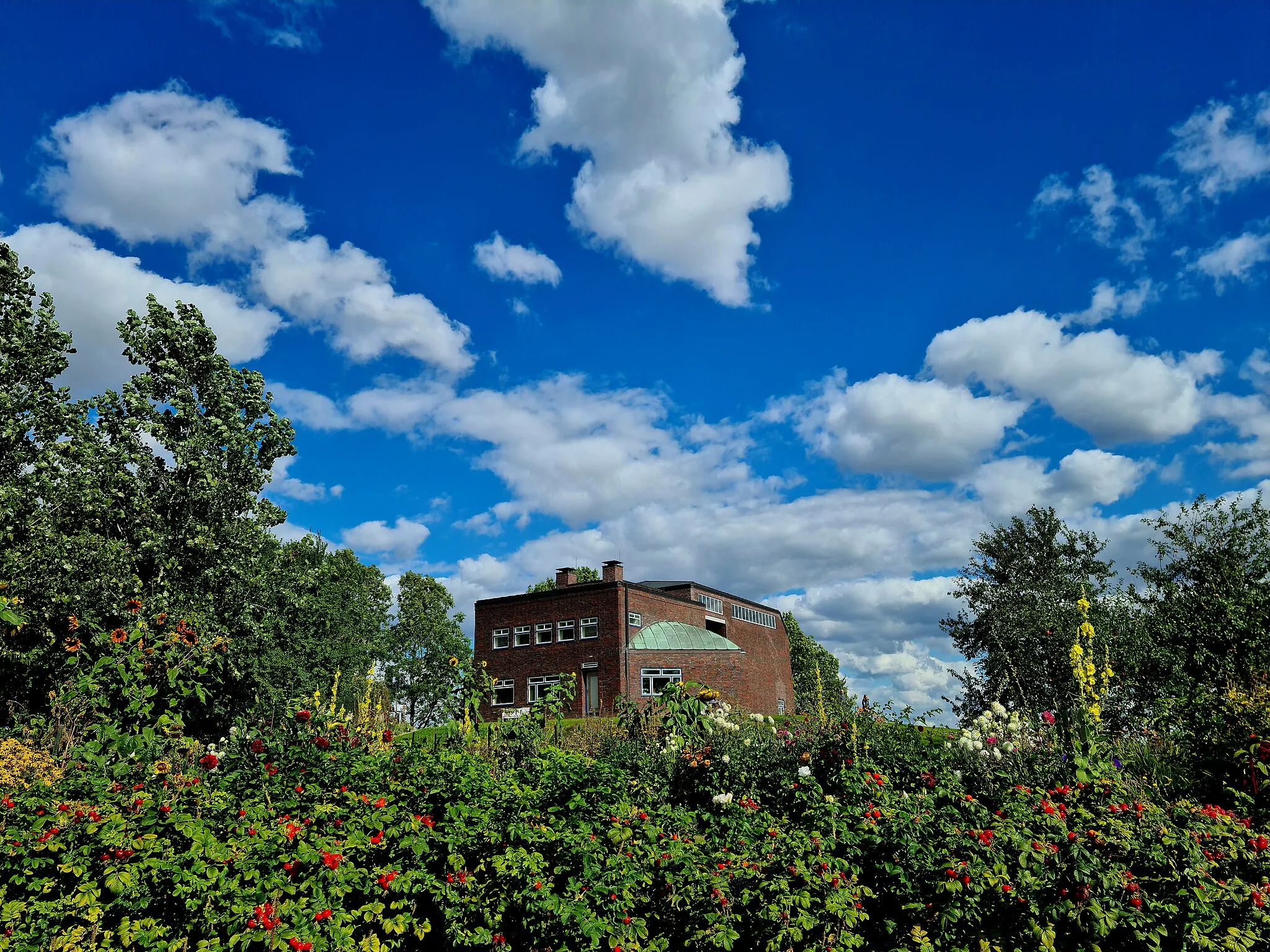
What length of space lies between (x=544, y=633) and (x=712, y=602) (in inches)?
501

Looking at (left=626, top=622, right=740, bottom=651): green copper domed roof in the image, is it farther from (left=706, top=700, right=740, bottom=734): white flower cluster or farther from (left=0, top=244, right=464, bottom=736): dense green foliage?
(left=706, top=700, right=740, bottom=734): white flower cluster

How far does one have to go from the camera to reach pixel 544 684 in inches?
1663

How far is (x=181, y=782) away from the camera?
6039 mm

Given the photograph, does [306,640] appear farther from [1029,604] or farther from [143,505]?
[1029,604]

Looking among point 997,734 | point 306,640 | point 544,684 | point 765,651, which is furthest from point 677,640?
point 997,734

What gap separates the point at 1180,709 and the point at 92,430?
24.9 m

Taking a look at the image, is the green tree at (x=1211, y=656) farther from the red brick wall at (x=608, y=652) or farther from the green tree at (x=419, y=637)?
the green tree at (x=419, y=637)

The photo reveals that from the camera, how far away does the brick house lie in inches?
1594

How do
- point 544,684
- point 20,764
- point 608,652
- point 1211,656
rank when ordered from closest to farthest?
point 20,764, point 1211,656, point 608,652, point 544,684

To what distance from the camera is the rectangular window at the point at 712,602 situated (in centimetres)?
5031

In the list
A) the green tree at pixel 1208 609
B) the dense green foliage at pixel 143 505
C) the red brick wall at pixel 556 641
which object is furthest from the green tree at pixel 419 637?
the green tree at pixel 1208 609

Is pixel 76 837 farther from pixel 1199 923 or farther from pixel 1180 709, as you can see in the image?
pixel 1180 709

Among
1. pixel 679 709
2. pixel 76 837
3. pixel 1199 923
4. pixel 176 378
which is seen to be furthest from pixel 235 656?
pixel 1199 923

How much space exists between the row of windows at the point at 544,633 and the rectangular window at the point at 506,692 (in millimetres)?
1967
